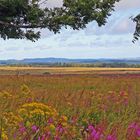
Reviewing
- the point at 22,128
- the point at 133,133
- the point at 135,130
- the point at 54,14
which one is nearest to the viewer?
the point at 22,128

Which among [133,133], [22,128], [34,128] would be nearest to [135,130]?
[133,133]

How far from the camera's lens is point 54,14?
8.93 meters

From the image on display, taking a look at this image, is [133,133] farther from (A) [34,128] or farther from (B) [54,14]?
(B) [54,14]

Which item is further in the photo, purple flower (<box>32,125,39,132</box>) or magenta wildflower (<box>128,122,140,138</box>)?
magenta wildflower (<box>128,122,140,138</box>)

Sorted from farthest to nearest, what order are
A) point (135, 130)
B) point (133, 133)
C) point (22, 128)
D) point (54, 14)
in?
point (54, 14) → point (135, 130) → point (133, 133) → point (22, 128)

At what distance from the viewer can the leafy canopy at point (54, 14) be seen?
28.5 ft

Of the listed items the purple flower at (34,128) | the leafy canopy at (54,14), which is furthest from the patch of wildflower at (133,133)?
the leafy canopy at (54,14)

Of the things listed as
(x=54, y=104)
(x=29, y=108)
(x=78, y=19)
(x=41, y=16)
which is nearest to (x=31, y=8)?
(x=41, y=16)

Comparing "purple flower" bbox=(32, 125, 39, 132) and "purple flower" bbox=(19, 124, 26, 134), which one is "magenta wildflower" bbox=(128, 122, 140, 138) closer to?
"purple flower" bbox=(32, 125, 39, 132)

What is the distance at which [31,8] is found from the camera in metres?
9.09

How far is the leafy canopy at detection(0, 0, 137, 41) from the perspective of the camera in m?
8.67

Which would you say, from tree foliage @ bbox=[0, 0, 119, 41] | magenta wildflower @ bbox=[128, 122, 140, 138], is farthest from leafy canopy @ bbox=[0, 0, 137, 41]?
magenta wildflower @ bbox=[128, 122, 140, 138]

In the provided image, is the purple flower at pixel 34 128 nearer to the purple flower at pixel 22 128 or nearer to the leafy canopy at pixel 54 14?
the purple flower at pixel 22 128

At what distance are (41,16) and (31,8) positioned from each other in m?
0.30
